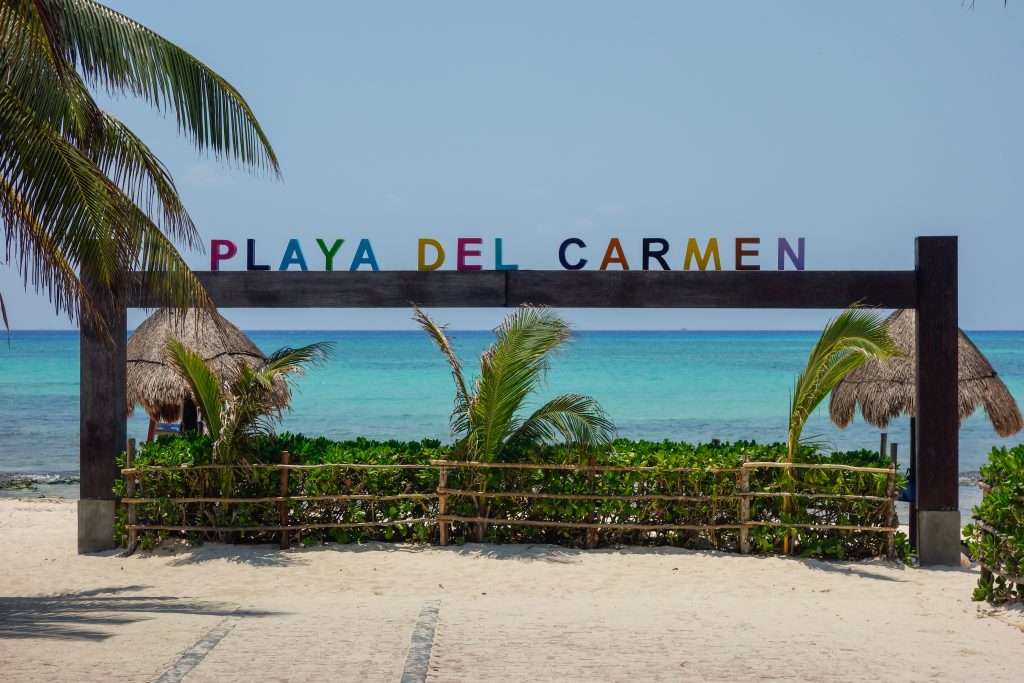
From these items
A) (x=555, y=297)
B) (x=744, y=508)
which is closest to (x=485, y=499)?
(x=555, y=297)

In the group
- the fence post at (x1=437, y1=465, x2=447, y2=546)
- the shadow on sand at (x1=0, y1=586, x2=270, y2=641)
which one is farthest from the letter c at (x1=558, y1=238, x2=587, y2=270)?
the shadow on sand at (x1=0, y1=586, x2=270, y2=641)

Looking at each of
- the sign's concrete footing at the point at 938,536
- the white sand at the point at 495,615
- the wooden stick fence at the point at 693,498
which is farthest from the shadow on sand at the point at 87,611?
the sign's concrete footing at the point at 938,536

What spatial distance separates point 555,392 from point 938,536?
41204 millimetres

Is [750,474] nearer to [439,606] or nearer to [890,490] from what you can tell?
[890,490]

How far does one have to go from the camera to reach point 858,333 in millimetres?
8953

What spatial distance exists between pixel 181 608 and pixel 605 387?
46.8 meters

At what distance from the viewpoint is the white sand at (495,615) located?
5.52m

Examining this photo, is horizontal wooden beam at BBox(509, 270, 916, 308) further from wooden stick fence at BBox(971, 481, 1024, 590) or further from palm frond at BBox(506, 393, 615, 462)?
wooden stick fence at BBox(971, 481, 1024, 590)

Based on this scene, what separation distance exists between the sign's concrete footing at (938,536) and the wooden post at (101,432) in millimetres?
7225

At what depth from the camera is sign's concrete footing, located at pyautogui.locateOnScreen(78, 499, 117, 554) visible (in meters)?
9.51

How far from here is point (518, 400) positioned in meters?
9.38

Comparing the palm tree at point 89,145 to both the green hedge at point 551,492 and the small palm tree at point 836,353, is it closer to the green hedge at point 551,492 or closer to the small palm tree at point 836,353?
the green hedge at point 551,492

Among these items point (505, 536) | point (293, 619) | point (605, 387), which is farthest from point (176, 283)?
point (605, 387)

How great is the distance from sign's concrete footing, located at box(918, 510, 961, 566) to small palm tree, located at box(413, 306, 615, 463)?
9.40 ft
